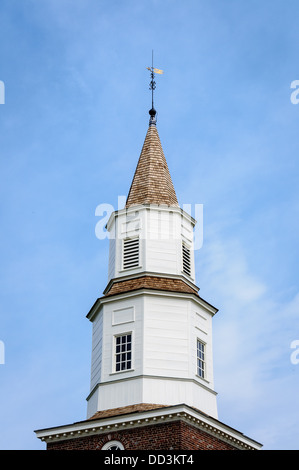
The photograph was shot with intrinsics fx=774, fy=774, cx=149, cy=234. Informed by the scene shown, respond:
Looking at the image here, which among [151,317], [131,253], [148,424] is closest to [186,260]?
[131,253]

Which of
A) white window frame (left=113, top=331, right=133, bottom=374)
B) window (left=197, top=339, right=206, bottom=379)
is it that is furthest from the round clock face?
window (left=197, top=339, right=206, bottom=379)

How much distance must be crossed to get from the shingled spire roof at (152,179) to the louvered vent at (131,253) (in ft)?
7.87

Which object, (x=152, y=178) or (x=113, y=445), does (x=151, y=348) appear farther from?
(x=152, y=178)

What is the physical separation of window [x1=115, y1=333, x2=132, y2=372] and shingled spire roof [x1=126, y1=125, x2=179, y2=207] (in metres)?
7.77

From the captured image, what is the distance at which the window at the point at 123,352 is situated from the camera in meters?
33.6

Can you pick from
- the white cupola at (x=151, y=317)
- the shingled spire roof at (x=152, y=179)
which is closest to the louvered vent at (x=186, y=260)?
the white cupola at (x=151, y=317)

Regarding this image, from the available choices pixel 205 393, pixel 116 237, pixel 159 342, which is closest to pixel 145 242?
pixel 116 237

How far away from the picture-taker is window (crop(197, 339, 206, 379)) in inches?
1355

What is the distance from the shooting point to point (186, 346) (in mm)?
33875

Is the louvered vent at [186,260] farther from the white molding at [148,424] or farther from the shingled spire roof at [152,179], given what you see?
the white molding at [148,424]

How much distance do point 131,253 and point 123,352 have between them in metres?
5.56

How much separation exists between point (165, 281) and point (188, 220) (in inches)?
176

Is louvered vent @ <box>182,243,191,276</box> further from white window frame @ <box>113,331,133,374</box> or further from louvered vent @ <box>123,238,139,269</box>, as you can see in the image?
white window frame @ <box>113,331,133,374</box>
